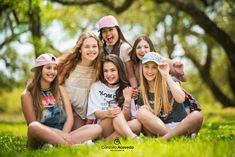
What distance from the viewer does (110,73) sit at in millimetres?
6473

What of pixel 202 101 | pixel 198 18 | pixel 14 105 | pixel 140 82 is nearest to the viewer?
pixel 140 82

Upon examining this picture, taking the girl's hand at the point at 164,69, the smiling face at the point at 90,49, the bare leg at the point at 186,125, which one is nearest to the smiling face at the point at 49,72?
the smiling face at the point at 90,49

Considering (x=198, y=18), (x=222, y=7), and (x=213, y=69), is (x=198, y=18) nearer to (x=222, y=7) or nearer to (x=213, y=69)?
(x=222, y=7)

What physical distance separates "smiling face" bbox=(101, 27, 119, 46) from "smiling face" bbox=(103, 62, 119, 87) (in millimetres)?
716

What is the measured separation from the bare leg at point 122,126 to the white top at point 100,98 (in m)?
0.42

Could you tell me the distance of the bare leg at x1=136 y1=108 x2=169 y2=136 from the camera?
5.84m

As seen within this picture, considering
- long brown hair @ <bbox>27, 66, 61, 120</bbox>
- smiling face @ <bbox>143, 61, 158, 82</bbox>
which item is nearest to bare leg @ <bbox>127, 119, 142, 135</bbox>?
smiling face @ <bbox>143, 61, 158, 82</bbox>

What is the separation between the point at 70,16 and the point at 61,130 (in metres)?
19.6

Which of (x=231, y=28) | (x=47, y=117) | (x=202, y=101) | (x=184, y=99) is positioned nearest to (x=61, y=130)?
(x=47, y=117)

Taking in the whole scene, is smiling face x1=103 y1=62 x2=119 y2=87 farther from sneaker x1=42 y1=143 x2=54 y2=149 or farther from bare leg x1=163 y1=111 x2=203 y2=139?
sneaker x1=42 y1=143 x2=54 y2=149

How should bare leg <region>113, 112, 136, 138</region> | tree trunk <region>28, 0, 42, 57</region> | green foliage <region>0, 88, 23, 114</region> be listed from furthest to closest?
green foliage <region>0, 88, 23, 114</region>, tree trunk <region>28, 0, 42, 57</region>, bare leg <region>113, 112, 136, 138</region>

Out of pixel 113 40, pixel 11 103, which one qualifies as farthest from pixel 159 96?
pixel 11 103

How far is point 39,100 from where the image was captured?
6.05m

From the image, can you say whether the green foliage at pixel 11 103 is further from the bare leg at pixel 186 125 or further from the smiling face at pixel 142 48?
the bare leg at pixel 186 125
